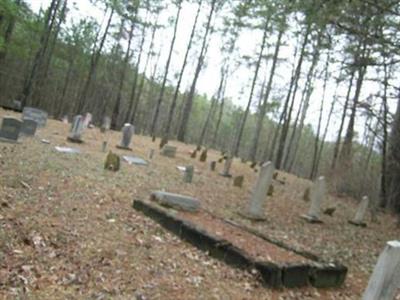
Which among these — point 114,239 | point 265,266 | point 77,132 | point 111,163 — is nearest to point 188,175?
point 111,163

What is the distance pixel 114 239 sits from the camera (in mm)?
6449

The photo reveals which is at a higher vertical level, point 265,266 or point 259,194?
point 259,194

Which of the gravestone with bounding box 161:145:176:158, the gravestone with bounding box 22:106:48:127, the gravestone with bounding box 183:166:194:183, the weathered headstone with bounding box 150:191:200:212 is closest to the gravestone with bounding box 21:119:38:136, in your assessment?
the gravestone with bounding box 22:106:48:127

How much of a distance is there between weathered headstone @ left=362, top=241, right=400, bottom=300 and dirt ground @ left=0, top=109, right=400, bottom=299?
228 cm

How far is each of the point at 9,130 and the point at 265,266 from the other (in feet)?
32.3

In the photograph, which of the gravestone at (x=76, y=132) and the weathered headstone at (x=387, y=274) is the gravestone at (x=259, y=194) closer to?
the weathered headstone at (x=387, y=274)

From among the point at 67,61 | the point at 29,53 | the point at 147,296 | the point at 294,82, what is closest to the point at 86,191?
the point at 147,296

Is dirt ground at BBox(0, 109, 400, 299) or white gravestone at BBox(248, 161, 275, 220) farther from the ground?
white gravestone at BBox(248, 161, 275, 220)

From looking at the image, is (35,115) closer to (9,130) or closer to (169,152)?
(9,130)

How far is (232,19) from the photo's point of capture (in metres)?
27.9

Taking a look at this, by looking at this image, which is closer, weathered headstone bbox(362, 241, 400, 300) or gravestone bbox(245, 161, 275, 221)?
weathered headstone bbox(362, 241, 400, 300)

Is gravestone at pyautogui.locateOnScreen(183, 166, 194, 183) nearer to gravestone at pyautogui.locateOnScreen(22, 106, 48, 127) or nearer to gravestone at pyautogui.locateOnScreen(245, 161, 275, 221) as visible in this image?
gravestone at pyautogui.locateOnScreen(245, 161, 275, 221)

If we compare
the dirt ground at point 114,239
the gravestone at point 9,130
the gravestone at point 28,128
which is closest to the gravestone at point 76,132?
the gravestone at point 28,128

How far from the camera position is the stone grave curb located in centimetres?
595
